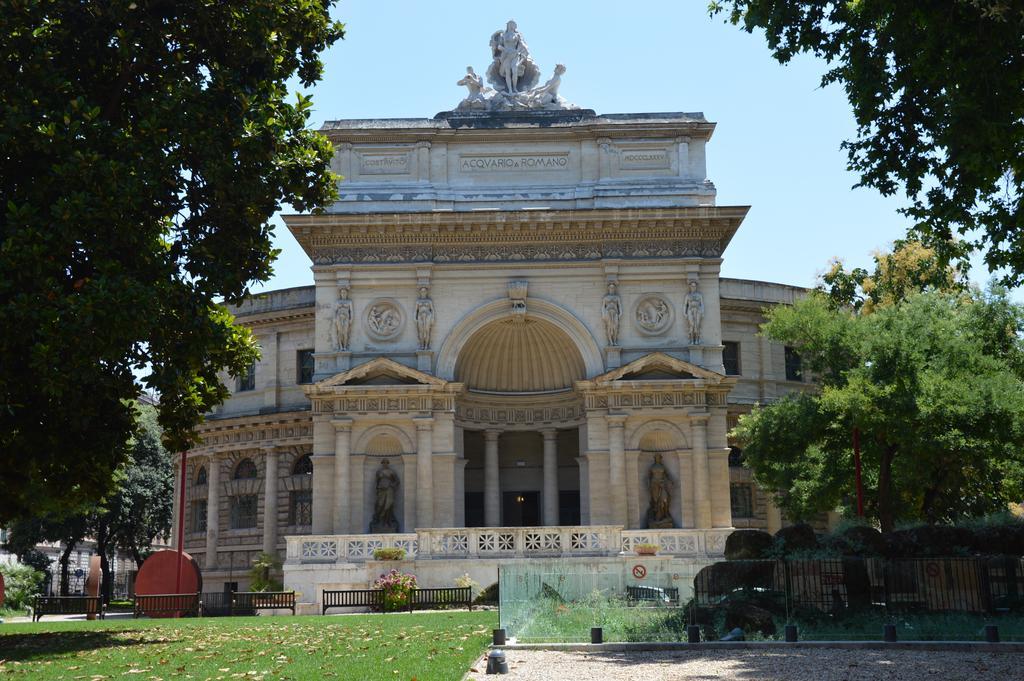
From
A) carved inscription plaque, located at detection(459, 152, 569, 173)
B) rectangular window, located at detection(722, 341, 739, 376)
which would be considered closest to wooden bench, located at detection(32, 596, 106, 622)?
carved inscription plaque, located at detection(459, 152, 569, 173)

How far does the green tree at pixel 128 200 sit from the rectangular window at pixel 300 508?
95.1 feet

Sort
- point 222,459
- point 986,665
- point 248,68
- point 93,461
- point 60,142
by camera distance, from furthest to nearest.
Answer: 1. point 222,459
2. point 248,68
3. point 93,461
4. point 60,142
5. point 986,665

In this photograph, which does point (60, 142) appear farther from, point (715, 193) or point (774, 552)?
point (715, 193)

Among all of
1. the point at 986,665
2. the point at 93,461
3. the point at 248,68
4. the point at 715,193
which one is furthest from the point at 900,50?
the point at 715,193

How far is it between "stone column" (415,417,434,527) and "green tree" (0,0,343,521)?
17648mm

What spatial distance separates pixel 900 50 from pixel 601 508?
24216mm

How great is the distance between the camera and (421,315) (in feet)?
131

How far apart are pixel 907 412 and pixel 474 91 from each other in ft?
72.0

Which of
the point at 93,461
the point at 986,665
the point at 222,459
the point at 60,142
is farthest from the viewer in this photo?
the point at 222,459

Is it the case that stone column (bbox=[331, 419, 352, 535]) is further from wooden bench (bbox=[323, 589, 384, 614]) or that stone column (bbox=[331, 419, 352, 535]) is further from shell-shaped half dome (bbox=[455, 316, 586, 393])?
wooden bench (bbox=[323, 589, 384, 614])

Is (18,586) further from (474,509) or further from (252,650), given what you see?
(252,650)

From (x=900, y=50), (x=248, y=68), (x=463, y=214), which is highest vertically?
(x=463, y=214)

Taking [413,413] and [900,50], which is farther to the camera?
[413,413]

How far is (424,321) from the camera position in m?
39.8
